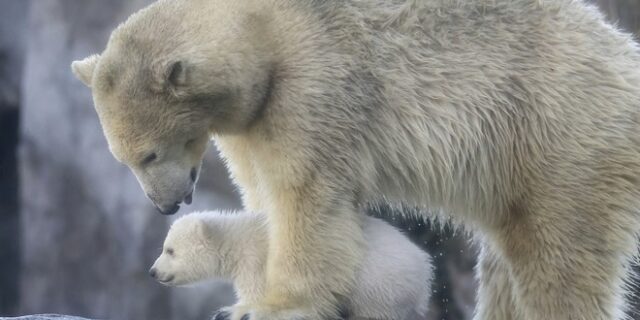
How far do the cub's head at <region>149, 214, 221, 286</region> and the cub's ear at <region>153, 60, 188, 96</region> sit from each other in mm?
951

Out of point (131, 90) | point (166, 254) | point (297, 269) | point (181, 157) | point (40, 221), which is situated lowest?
point (40, 221)

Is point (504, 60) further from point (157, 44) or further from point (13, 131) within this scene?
point (13, 131)

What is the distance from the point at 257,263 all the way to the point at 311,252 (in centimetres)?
52

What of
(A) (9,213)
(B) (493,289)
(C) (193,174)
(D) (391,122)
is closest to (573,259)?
(B) (493,289)

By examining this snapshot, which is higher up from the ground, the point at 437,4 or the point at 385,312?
the point at 437,4

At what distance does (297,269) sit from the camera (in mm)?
4234

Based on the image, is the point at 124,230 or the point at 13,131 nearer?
the point at 124,230

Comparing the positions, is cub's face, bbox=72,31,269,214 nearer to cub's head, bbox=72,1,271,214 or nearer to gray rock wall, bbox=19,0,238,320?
cub's head, bbox=72,1,271,214

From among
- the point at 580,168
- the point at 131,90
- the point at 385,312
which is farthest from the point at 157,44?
the point at 580,168

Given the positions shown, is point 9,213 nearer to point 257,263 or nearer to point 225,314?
point 257,263

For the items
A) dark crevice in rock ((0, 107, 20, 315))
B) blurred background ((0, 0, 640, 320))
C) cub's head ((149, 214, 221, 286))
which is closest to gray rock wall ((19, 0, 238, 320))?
blurred background ((0, 0, 640, 320))

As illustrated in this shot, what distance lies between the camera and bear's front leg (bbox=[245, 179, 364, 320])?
4211 mm

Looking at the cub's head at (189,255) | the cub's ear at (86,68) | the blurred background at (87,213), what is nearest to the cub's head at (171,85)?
the cub's ear at (86,68)

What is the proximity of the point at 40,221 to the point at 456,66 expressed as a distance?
19.4ft
